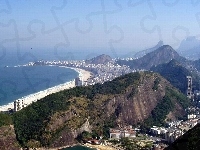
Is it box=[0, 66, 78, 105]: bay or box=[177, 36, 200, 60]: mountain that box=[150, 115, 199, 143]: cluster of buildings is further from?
box=[177, 36, 200, 60]: mountain

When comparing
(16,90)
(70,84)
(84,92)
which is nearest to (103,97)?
(84,92)

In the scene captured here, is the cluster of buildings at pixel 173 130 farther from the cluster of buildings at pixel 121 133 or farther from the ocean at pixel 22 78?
the ocean at pixel 22 78

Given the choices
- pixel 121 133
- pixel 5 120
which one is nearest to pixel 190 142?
pixel 121 133

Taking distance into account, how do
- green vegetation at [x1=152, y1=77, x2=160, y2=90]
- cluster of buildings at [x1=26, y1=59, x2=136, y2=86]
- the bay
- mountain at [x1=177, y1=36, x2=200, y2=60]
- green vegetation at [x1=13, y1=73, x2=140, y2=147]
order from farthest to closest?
1. mountain at [x1=177, y1=36, x2=200, y2=60]
2. cluster of buildings at [x1=26, y1=59, x2=136, y2=86]
3. the bay
4. green vegetation at [x1=152, y1=77, x2=160, y2=90]
5. green vegetation at [x1=13, y1=73, x2=140, y2=147]

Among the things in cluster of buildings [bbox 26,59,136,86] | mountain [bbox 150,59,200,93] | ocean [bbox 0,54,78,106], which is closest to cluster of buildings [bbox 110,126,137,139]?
ocean [bbox 0,54,78,106]

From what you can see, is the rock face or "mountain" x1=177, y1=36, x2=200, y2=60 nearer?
the rock face

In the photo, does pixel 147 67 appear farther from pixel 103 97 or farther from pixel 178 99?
pixel 103 97
